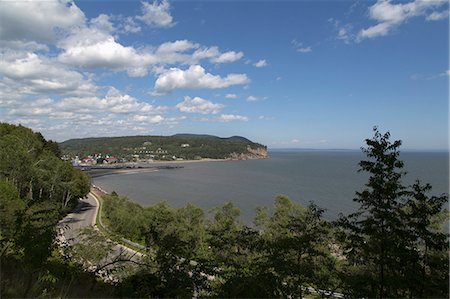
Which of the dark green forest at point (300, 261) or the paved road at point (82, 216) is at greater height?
the dark green forest at point (300, 261)

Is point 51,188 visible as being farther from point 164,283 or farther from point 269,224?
point 164,283

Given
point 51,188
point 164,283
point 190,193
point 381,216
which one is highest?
point 381,216

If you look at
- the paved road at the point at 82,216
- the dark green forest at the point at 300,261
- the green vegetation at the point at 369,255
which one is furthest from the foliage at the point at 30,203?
the green vegetation at the point at 369,255

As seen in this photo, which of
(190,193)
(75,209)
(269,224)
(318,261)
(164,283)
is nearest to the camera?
(164,283)

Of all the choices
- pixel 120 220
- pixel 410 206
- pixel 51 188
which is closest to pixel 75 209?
pixel 51 188

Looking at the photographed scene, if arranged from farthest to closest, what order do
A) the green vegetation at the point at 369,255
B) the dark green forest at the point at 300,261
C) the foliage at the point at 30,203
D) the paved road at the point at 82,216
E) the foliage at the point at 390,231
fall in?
the paved road at the point at 82,216
the foliage at the point at 390,231
the green vegetation at the point at 369,255
the dark green forest at the point at 300,261
the foliage at the point at 30,203

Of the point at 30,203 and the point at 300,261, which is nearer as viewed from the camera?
the point at 300,261

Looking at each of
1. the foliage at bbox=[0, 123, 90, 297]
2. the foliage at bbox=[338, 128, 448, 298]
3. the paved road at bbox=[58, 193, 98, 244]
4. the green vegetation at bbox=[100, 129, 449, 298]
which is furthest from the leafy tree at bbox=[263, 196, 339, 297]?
the paved road at bbox=[58, 193, 98, 244]

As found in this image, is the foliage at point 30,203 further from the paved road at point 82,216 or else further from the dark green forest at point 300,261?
the paved road at point 82,216

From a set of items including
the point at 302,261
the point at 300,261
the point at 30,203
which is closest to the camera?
the point at 300,261

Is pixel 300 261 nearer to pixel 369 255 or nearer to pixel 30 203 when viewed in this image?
pixel 369 255

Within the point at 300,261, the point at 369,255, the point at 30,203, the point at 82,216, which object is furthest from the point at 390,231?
the point at 82,216
